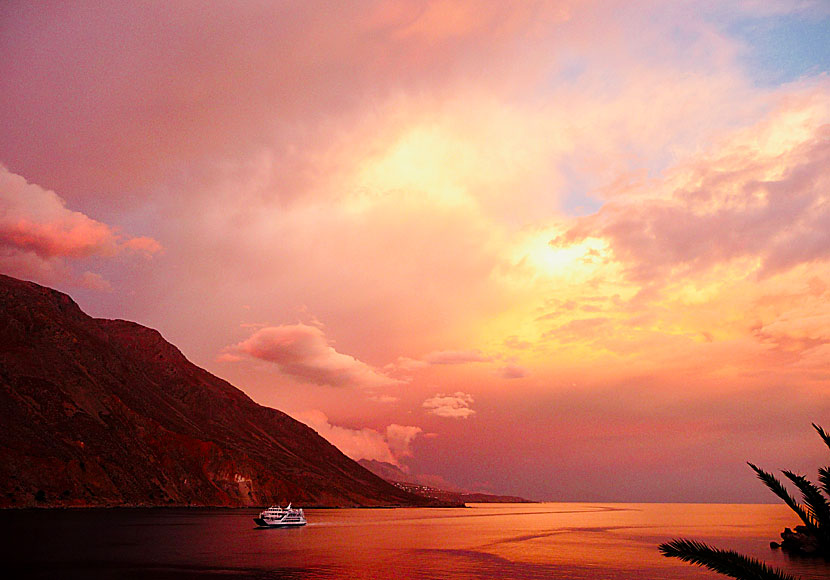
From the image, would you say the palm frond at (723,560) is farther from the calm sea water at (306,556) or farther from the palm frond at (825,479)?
the calm sea water at (306,556)

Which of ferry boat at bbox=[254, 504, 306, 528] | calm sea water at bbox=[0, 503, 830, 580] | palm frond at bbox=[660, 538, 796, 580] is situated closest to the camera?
palm frond at bbox=[660, 538, 796, 580]

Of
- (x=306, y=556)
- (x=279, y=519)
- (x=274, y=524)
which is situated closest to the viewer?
(x=306, y=556)

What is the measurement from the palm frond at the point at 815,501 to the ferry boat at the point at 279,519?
139307mm

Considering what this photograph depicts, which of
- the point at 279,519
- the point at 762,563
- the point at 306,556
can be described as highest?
the point at 762,563

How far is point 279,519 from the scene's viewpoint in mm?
147000

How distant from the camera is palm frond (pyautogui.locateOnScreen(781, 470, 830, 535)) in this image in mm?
15219

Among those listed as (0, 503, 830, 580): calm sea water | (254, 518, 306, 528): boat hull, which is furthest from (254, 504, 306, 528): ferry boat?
(0, 503, 830, 580): calm sea water

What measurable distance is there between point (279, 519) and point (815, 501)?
146730mm

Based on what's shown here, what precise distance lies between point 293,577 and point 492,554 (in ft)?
129

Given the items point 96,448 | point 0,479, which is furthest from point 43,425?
point 0,479

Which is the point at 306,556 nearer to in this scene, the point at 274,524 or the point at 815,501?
the point at 274,524

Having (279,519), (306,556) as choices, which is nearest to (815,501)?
(306,556)

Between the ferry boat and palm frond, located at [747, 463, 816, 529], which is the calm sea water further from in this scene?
palm frond, located at [747, 463, 816, 529]

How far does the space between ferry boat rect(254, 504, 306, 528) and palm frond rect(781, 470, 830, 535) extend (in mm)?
139307
